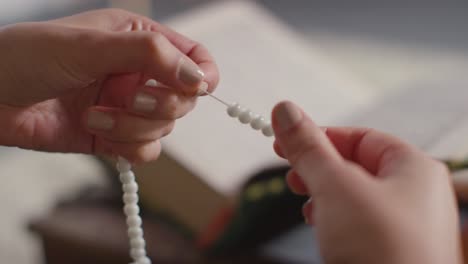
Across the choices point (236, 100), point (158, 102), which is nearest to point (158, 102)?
point (158, 102)

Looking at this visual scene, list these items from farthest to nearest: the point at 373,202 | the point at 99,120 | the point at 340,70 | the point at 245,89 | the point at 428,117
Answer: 1. the point at 340,70
2. the point at 245,89
3. the point at 428,117
4. the point at 99,120
5. the point at 373,202

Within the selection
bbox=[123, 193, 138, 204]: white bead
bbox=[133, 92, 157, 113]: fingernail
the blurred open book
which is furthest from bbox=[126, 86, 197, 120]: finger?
the blurred open book

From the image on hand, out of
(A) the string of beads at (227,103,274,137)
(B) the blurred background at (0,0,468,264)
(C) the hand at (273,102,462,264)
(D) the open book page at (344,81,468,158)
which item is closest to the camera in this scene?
(C) the hand at (273,102,462,264)

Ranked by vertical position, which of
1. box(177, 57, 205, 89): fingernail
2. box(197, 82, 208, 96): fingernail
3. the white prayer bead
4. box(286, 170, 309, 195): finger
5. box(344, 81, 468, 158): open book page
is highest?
box(177, 57, 205, 89): fingernail

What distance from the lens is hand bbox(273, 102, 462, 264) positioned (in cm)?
46

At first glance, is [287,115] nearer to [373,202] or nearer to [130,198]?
[373,202]

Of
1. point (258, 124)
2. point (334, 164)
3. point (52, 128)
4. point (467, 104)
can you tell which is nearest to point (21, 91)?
point (52, 128)

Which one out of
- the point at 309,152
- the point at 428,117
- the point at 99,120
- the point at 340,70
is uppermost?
the point at 309,152

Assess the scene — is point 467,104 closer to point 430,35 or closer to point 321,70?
point 321,70

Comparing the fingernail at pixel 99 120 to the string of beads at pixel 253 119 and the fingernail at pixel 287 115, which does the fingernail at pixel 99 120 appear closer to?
the string of beads at pixel 253 119

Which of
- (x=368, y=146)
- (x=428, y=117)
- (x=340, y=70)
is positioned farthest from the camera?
(x=340, y=70)

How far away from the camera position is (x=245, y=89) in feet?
4.42

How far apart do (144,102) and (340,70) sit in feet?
3.41

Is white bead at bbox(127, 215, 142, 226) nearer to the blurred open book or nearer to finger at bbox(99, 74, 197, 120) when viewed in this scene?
finger at bbox(99, 74, 197, 120)
